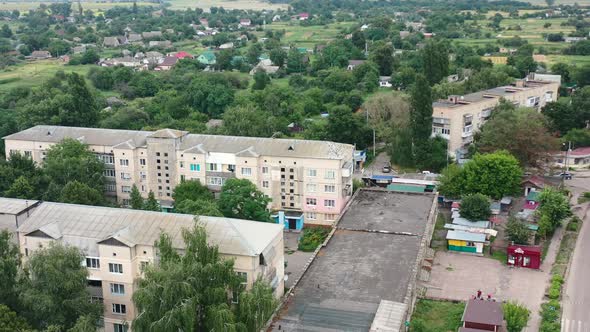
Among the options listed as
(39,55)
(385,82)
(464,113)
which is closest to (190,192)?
(464,113)

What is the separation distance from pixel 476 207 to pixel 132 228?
759 inches

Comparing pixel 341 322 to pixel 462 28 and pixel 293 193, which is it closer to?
pixel 293 193

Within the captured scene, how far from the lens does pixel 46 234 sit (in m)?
25.7

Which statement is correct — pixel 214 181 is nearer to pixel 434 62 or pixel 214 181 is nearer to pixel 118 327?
pixel 118 327

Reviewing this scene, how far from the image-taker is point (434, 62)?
2495 inches

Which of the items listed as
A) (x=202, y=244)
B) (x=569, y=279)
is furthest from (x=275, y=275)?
(x=569, y=279)

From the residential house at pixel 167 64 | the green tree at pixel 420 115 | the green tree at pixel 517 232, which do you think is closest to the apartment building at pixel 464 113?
the green tree at pixel 420 115

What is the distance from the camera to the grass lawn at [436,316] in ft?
84.7

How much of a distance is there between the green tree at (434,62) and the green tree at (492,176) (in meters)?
26.1

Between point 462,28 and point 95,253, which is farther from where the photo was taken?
point 462,28

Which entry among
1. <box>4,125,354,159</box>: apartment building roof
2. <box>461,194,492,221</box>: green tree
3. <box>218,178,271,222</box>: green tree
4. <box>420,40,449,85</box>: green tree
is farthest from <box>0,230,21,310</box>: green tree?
<box>420,40,449,85</box>: green tree

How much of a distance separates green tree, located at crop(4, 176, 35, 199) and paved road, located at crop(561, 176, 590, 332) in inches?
1137

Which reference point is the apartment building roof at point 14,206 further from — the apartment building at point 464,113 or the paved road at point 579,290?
the apartment building at point 464,113

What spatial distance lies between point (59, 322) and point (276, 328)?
25.0ft
